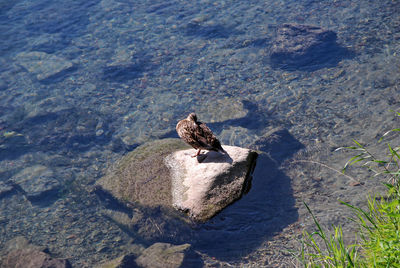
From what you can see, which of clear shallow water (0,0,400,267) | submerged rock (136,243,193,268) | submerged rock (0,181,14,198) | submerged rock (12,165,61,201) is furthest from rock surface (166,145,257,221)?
submerged rock (0,181,14,198)

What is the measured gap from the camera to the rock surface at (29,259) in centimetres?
722

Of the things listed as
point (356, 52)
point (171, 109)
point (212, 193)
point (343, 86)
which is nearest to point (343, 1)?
point (356, 52)

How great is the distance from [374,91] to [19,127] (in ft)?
40.6

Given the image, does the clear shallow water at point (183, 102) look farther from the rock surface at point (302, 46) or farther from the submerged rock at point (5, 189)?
the rock surface at point (302, 46)

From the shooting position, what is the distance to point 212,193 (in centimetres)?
521

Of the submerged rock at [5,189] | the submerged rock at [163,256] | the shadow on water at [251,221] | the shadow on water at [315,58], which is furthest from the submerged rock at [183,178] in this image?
the shadow on water at [315,58]

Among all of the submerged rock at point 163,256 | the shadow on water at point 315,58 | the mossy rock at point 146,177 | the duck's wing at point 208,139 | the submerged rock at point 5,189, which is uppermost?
the duck's wing at point 208,139

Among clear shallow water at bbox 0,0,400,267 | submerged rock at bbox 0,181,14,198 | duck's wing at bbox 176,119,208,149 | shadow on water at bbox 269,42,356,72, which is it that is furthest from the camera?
shadow on water at bbox 269,42,356,72

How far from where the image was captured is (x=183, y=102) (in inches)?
479

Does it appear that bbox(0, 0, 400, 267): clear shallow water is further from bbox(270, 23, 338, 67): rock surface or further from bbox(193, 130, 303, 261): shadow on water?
bbox(270, 23, 338, 67): rock surface

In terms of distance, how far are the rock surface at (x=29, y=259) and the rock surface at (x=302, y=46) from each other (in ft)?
32.5

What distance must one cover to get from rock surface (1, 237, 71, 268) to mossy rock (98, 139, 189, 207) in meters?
1.84

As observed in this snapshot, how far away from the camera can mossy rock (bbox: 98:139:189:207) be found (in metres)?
6.47

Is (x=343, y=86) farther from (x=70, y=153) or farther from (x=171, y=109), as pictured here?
(x=70, y=153)
